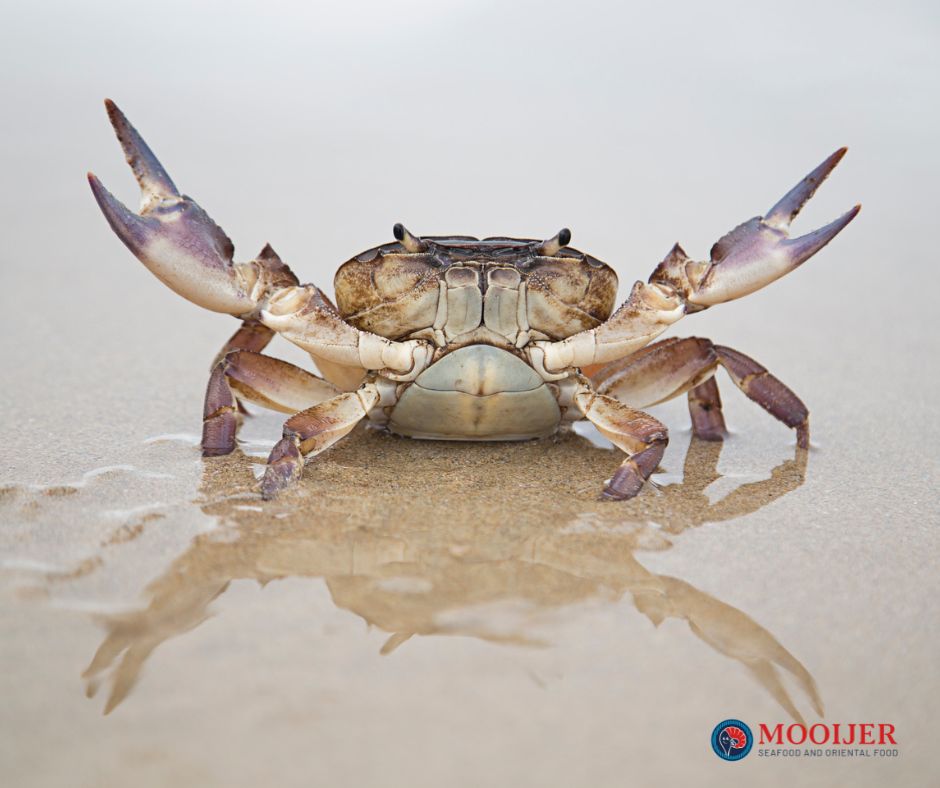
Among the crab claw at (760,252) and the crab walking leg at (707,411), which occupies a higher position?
the crab claw at (760,252)

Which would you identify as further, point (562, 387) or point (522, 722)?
point (562, 387)

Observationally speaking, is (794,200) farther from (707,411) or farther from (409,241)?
(409,241)

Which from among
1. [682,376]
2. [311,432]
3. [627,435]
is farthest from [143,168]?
[682,376]

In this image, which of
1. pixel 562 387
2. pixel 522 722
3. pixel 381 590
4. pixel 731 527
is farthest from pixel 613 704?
pixel 562 387

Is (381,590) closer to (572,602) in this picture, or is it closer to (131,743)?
(572,602)

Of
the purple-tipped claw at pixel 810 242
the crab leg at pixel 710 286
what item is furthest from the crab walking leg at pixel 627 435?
the purple-tipped claw at pixel 810 242

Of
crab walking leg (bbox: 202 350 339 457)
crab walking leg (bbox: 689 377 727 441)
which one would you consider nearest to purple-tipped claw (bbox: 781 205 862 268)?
crab walking leg (bbox: 689 377 727 441)

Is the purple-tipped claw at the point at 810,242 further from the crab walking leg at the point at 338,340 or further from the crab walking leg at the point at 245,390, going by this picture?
the crab walking leg at the point at 245,390
